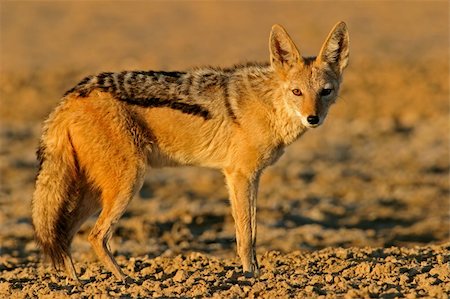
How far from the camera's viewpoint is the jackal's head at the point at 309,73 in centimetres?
821

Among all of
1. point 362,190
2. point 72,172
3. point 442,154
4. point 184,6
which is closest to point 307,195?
point 362,190

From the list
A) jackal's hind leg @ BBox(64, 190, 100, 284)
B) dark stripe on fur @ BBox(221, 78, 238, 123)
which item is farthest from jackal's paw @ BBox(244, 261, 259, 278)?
jackal's hind leg @ BBox(64, 190, 100, 284)

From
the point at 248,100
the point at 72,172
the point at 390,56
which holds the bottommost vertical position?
the point at 72,172

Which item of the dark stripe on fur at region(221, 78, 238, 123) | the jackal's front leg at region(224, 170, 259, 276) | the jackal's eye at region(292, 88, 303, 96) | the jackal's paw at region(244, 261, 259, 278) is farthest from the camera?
the dark stripe on fur at region(221, 78, 238, 123)

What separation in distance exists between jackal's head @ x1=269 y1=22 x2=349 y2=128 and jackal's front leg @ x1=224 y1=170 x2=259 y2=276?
0.78 metres

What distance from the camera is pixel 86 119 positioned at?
7.90 m

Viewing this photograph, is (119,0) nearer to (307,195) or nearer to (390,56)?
(390,56)

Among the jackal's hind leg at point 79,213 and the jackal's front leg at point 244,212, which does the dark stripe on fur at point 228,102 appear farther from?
the jackal's hind leg at point 79,213

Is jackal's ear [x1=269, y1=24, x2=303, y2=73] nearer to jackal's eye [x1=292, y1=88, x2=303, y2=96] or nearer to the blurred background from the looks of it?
jackal's eye [x1=292, y1=88, x2=303, y2=96]

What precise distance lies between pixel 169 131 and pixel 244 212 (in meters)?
1.04

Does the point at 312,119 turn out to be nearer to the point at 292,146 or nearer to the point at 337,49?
the point at 337,49

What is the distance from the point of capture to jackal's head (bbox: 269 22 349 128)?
8211mm

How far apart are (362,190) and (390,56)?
11178 mm

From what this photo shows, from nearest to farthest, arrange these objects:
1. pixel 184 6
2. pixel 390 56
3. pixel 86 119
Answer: pixel 86 119, pixel 390 56, pixel 184 6
